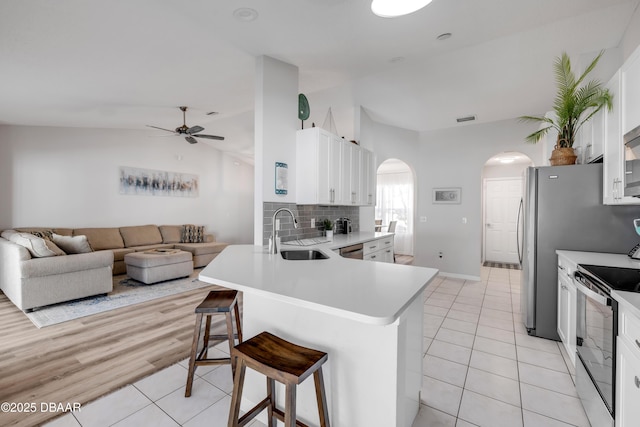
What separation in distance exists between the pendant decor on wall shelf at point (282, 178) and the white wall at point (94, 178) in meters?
4.51

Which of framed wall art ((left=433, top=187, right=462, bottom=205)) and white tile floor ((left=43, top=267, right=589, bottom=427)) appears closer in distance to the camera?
white tile floor ((left=43, top=267, right=589, bottom=427))

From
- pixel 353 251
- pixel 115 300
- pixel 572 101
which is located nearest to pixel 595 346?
pixel 353 251

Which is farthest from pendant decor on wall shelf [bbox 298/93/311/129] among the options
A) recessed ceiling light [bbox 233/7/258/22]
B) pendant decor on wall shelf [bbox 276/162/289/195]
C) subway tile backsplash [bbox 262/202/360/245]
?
recessed ceiling light [bbox 233/7/258/22]

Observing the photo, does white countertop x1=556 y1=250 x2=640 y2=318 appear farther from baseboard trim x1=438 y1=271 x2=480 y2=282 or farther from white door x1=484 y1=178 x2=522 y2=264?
white door x1=484 y1=178 x2=522 y2=264

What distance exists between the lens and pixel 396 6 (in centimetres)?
175

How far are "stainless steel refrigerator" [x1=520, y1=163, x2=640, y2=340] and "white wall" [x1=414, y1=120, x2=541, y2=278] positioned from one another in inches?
81.6

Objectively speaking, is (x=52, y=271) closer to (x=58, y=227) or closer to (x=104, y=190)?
(x=58, y=227)

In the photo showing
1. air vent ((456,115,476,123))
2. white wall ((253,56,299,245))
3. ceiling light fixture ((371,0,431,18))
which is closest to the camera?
ceiling light fixture ((371,0,431,18))

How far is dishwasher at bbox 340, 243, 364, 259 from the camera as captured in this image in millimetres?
3060

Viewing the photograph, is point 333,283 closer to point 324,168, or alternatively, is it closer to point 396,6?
point 396,6

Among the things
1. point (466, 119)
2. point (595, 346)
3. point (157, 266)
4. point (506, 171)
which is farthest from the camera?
point (506, 171)

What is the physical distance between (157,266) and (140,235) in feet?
5.77

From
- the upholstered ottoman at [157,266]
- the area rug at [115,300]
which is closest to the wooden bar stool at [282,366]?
the area rug at [115,300]

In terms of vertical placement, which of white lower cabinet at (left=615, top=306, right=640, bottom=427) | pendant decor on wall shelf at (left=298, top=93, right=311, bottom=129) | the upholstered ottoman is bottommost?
the upholstered ottoman
